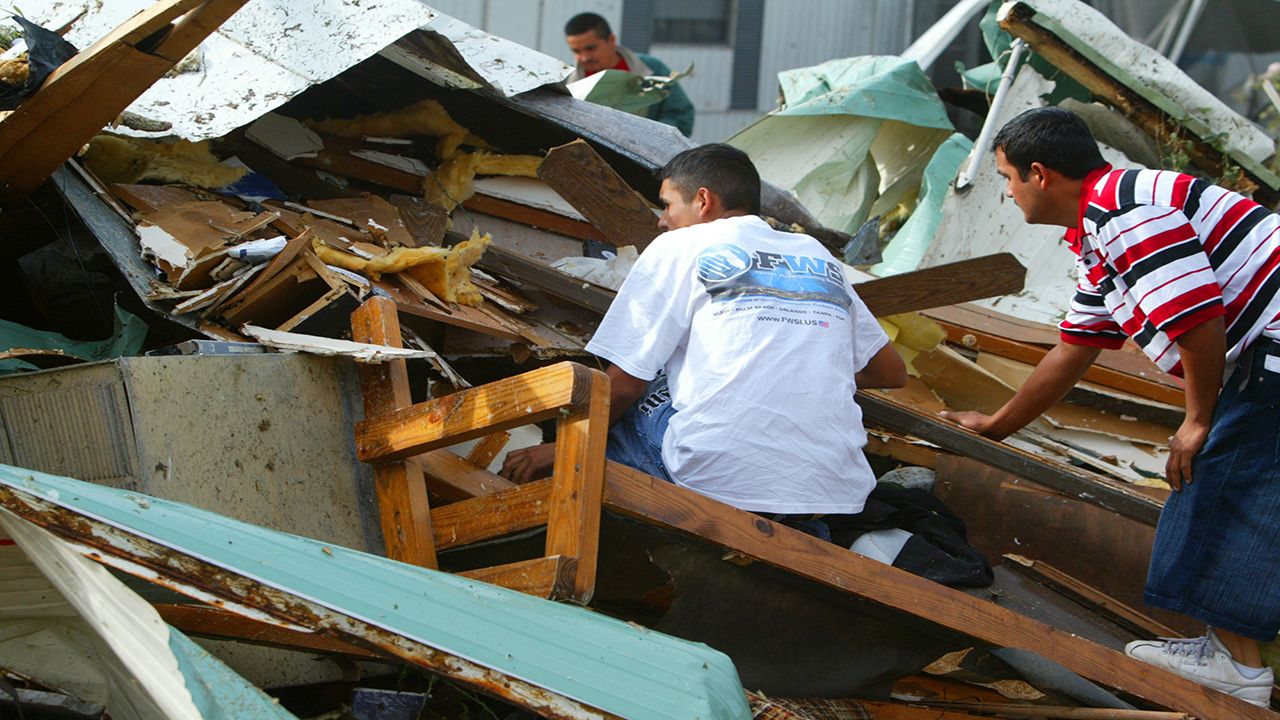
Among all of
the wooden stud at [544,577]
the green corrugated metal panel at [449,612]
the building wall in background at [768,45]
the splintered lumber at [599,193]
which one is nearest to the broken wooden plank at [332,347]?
the wooden stud at [544,577]

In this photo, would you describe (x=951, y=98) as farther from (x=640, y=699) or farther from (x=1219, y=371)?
(x=640, y=699)

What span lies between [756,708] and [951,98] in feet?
21.8

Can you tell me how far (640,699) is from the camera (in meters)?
1.85

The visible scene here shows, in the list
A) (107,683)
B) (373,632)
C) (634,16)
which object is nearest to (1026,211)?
(373,632)

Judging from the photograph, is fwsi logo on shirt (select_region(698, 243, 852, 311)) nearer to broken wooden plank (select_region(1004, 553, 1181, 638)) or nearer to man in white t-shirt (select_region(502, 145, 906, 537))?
man in white t-shirt (select_region(502, 145, 906, 537))

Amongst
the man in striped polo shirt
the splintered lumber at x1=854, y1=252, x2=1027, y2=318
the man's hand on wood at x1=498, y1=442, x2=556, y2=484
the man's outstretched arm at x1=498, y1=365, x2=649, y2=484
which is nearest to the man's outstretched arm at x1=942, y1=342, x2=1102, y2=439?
the splintered lumber at x1=854, y1=252, x2=1027, y2=318

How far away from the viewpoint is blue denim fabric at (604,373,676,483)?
10.0ft

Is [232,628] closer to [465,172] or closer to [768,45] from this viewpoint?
[465,172]

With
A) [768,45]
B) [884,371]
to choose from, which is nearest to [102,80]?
[884,371]

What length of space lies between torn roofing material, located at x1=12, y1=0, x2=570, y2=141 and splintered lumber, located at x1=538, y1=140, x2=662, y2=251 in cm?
65

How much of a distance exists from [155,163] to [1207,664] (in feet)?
11.3

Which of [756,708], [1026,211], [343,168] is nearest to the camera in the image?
[756,708]

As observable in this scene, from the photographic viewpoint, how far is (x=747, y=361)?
2.87 metres

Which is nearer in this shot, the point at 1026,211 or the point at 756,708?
the point at 756,708
